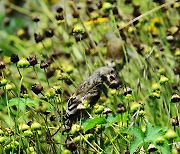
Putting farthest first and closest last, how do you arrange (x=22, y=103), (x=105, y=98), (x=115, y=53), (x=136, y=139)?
(x=115, y=53), (x=105, y=98), (x=22, y=103), (x=136, y=139)

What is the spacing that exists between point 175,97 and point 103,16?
2.89 ft

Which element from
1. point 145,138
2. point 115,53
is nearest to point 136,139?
point 145,138

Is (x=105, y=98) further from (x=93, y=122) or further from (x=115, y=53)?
(x=93, y=122)

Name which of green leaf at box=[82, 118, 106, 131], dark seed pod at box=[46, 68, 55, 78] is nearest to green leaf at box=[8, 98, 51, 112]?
green leaf at box=[82, 118, 106, 131]

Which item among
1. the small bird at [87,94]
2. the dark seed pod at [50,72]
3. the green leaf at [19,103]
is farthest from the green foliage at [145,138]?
the dark seed pod at [50,72]

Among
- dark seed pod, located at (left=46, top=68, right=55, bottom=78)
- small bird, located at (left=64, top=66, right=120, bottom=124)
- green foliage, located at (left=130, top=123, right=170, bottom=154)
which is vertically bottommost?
green foliage, located at (left=130, top=123, right=170, bottom=154)

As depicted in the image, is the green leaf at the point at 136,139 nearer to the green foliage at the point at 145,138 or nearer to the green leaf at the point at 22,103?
the green foliage at the point at 145,138

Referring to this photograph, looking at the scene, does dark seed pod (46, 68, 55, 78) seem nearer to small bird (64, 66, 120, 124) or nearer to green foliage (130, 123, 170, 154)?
small bird (64, 66, 120, 124)

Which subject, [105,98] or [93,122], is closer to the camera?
[93,122]

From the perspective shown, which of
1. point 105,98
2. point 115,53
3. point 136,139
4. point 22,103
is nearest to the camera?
point 136,139

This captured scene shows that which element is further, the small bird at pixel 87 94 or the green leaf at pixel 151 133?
the small bird at pixel 87 94

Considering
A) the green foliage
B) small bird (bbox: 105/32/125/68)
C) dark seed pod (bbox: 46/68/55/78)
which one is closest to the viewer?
the green foliage

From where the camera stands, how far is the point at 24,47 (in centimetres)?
295

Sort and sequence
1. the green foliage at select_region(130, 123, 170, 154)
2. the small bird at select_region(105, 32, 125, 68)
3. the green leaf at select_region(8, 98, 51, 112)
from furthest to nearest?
the small bird at select_region(105, 32, 125, 68), the green leaf at select_region(8, 98, 51, 112), the green foliage at select_region(130, 123, 170, 154)
